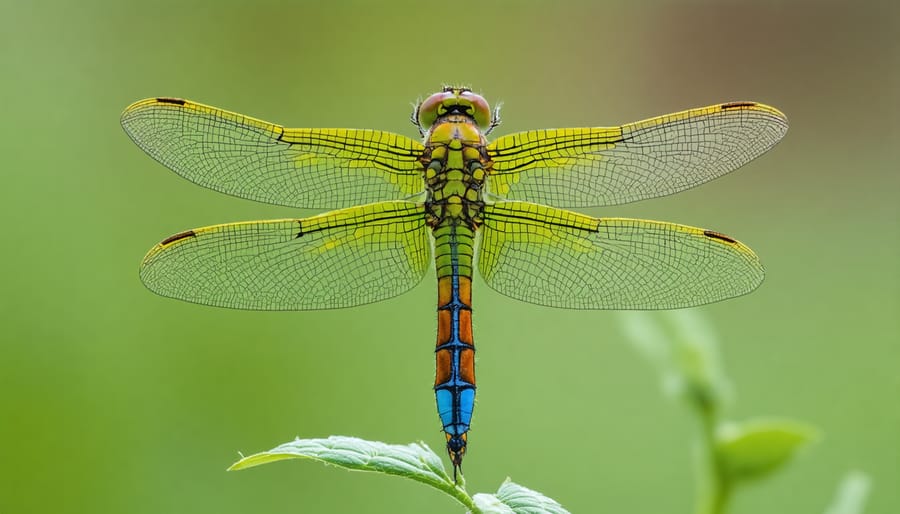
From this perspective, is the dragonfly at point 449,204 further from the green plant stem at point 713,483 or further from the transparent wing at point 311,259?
the green plant stem at point 713,483

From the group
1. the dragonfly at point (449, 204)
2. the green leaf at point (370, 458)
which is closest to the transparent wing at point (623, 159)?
the dragonfly at point (449, 204)

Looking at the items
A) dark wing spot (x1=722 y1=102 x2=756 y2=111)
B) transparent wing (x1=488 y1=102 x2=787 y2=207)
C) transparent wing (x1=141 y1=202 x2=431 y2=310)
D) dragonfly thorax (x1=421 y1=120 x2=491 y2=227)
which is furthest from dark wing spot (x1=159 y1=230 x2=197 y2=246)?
dark wing spot (x1=722 y1=102 x2=756 y2=111)

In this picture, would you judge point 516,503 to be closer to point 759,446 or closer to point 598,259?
point 759,446

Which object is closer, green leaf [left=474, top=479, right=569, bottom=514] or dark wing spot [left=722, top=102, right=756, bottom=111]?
green leaf [left=474, top=479, right=569, bottom=514]

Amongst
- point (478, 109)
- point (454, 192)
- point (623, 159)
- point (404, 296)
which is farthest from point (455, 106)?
point (404, 296)

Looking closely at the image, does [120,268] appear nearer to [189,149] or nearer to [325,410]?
[325,410]

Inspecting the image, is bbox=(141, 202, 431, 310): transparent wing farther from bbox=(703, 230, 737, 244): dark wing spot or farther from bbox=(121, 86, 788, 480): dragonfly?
bbox=(703, 230, 737, 244): dark wing spot

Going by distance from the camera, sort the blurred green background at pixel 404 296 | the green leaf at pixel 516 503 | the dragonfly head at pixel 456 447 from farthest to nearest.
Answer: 1. the blurred green background at pixel 404 296
2. the dragonfly head at pixel 456 447
3. the green leaf at pixel 516 503
